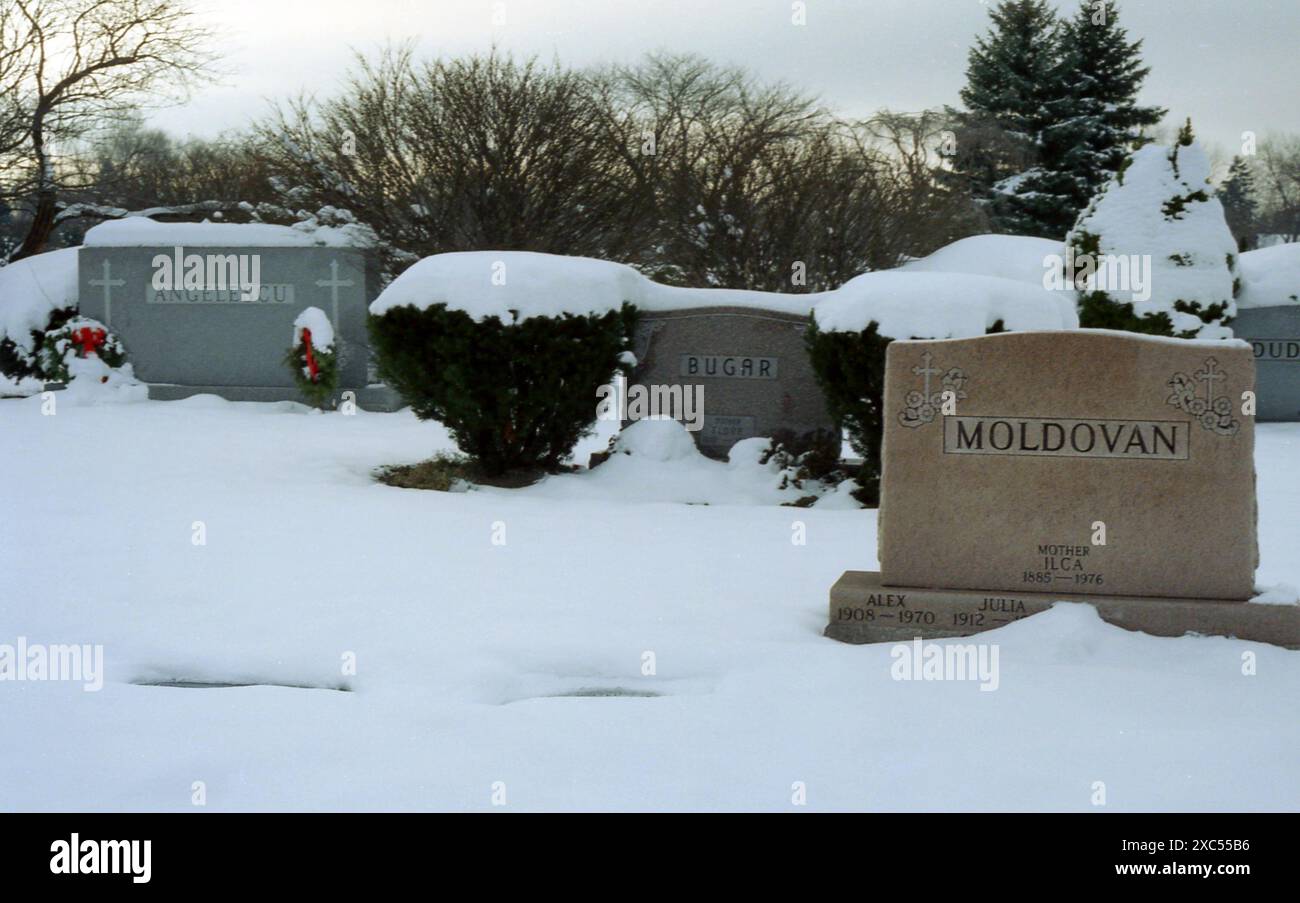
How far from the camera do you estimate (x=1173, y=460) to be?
4699 mm

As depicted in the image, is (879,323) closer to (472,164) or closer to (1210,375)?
(1210,375)

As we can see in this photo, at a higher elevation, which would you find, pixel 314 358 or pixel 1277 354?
pixel 1277 354

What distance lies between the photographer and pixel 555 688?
4.18m

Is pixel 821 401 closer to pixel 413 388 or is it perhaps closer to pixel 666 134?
pixel 413 388

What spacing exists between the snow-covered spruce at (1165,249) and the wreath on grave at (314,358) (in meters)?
8.83

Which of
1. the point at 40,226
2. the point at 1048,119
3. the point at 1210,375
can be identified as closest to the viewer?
the point at 1210,375

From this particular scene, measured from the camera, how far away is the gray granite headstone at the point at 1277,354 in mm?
14625

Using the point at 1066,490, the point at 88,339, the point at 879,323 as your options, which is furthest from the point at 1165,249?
the point at 88,339

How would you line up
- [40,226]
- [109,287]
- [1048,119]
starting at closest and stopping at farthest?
[109,287] < [40,226] < [1048,119]

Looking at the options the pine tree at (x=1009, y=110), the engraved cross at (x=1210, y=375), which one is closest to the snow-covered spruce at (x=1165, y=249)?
the engraved cross at (x=1210, y=375)

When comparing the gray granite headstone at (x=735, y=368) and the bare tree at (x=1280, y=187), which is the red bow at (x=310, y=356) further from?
the bare tree at (x=1280, y=187)

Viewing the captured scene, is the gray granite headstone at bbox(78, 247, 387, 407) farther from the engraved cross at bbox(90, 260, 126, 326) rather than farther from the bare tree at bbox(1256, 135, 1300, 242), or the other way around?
the bare tree at bbox(1256, 135, 1300, 242)

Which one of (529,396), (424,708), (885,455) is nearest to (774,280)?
(529,396)

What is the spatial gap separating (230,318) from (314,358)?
77.9 inches
